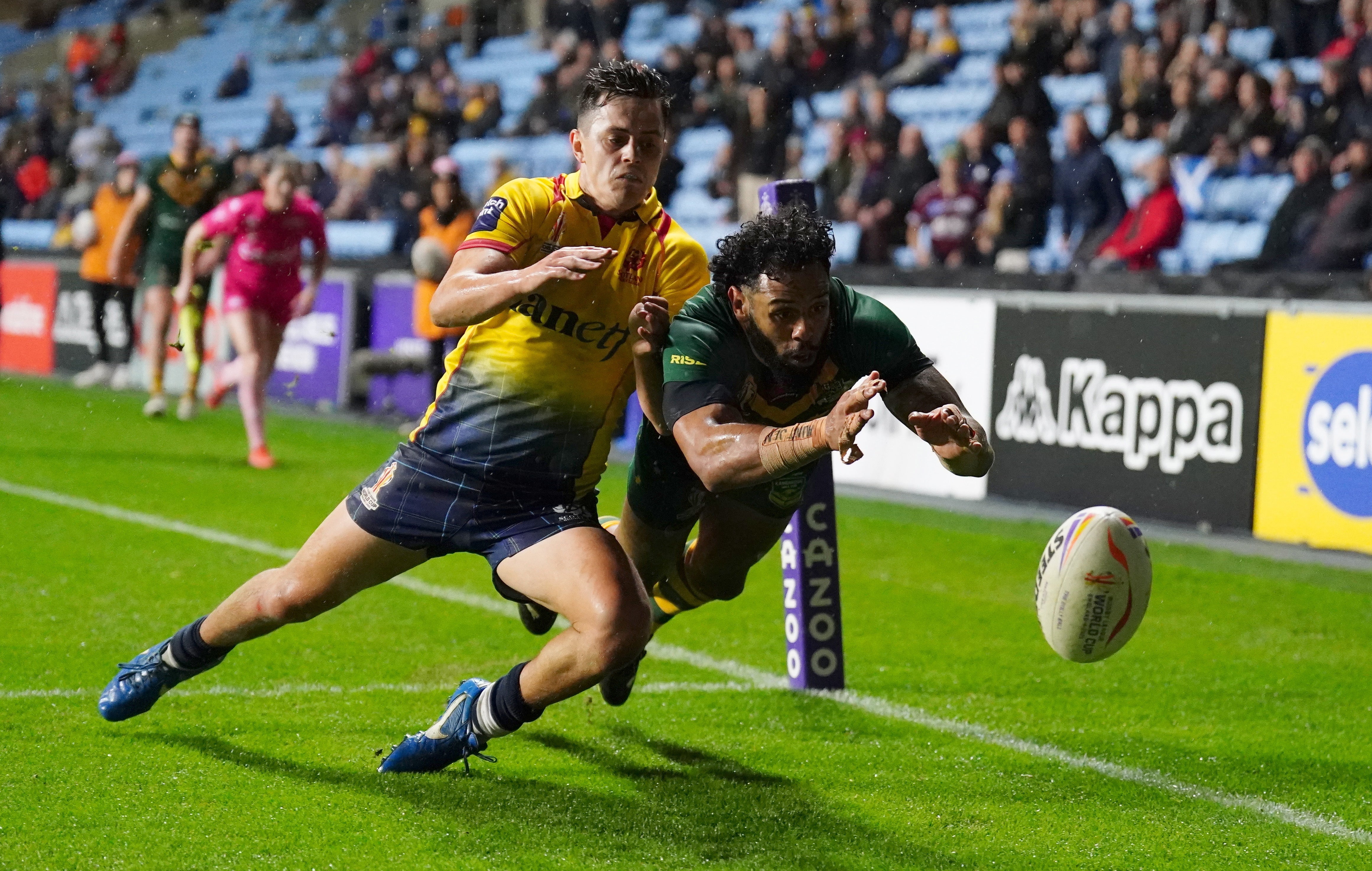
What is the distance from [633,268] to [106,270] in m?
14.4

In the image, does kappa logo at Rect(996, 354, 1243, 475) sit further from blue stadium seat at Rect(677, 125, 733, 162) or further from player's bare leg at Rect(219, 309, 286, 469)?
blue stadium seat at Rect(677, 125, 733, 162)

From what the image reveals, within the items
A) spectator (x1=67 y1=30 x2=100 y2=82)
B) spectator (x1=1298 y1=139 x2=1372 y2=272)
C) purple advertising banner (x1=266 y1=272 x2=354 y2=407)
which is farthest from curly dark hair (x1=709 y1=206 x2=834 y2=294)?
spectator (x1=67 y1=30 x2=100 y2=82)

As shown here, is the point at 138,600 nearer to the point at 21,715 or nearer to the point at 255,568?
the point at 255,568

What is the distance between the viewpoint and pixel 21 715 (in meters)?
5.14

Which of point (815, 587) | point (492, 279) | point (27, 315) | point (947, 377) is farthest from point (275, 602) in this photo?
point (27, 315)

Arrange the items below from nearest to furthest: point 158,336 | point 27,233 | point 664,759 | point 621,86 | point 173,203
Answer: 1. point 621,86
2. point 664,759
3. point 173,203
4. point 158,336
5. point 27,233

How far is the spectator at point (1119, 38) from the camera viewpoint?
43.9 feet

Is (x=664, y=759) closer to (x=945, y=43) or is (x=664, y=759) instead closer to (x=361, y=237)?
(x=945, y=43)

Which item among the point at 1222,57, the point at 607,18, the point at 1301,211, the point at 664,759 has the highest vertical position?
the point at 607,18

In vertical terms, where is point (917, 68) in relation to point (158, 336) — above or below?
above

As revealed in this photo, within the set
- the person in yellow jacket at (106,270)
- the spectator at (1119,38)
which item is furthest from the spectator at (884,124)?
the person in yellow jacket at (106,270)

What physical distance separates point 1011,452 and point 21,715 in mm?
7258

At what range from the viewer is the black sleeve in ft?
13.7

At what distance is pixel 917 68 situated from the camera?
16109mm
